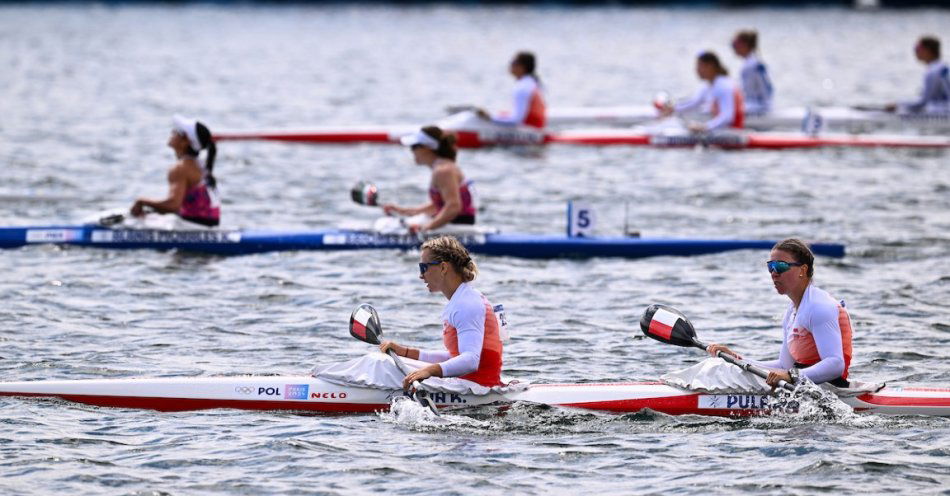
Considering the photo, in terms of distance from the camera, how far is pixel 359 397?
425 inches

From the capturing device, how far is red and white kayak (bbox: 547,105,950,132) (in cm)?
2695

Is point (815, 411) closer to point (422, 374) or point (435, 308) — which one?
point (422, 374)

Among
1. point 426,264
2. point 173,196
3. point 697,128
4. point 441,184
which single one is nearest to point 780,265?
point 426,264

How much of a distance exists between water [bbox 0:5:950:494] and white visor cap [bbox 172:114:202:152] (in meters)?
1.33

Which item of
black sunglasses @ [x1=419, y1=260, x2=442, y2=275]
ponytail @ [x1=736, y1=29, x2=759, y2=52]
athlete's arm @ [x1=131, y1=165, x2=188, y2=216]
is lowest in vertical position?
black sunglasses @ [x1=419, y1=260, x2=442, y2=275]

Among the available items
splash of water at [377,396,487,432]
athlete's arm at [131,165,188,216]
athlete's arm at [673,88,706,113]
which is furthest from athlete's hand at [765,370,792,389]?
athlete's arm at [673,88,706,113]

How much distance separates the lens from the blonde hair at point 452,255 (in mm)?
10305

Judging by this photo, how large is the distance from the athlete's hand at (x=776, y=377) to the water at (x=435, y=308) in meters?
0.37

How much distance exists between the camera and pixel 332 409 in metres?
10.9

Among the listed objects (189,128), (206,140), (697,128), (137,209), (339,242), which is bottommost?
(339,242)

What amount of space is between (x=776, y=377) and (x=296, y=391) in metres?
3.19

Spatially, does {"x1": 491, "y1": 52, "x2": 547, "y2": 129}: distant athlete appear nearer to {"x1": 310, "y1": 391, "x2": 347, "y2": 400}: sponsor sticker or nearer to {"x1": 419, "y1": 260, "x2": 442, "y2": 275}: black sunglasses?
{"x1": 310, "y1": 391, "x2": 347, "y2": 400}: sponsor sticker

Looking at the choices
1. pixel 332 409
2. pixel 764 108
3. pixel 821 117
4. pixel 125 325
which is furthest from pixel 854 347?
pixel 764 108

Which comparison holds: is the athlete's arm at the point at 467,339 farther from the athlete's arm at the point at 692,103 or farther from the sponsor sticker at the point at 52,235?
the athlete's arm at the point at 692,103
